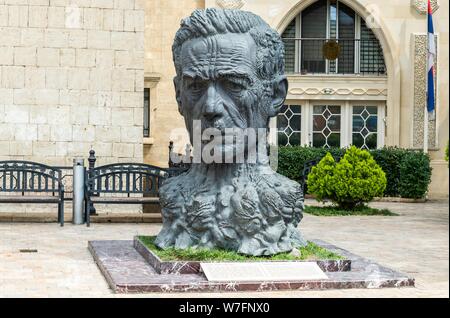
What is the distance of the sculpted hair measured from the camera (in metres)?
7.21

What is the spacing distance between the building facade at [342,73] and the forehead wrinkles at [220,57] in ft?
47.2

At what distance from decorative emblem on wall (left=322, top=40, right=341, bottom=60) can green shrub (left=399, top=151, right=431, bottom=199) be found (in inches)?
185

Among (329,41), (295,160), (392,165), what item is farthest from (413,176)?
(329,41)

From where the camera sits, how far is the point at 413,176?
19.3m

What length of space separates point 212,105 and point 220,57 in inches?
16.8

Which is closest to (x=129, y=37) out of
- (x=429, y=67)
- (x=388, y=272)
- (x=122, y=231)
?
(x=122, y=231)

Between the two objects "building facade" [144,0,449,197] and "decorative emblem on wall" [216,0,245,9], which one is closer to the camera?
"decorative emblem on wall" [216,0,245,9]

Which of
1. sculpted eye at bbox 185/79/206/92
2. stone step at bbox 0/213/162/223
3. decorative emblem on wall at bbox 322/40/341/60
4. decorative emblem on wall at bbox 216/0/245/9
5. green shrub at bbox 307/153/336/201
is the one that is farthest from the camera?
decorative emblem on wall at bbox 322/40/341/60

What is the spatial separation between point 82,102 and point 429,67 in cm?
1037

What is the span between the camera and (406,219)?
561 inches

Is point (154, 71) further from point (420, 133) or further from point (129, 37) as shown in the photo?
point (129, 37)

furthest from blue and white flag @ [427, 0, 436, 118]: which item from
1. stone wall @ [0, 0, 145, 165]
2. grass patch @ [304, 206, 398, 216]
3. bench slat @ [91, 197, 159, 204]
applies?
bench slat @ [91, 197, 159, 204]

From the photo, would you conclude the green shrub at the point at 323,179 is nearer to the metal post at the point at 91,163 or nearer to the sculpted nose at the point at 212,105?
the metal post at the point at 91,163

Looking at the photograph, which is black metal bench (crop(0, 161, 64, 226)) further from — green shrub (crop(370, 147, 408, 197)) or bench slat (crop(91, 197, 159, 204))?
green shrub (crop(370, 147, 408, 197))
